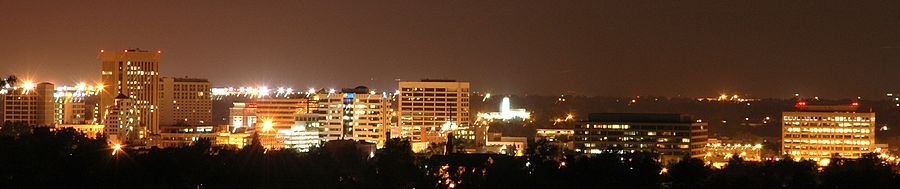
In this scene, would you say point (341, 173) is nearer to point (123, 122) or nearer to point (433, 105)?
point (123, 122)

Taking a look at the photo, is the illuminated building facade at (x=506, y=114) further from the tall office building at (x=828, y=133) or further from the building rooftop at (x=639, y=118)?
the building rooftop at (x=639, y=118)

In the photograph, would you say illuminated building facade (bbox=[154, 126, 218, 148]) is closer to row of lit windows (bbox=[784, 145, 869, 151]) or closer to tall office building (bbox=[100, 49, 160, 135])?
tall office building (bbox=[100, 49, 160, 135])

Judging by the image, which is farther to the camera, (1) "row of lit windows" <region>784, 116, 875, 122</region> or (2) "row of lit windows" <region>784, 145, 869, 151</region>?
(1) "row of lit windows" <region>784, 116, 875, 122</region>

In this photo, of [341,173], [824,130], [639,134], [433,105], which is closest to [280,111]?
[433,105]

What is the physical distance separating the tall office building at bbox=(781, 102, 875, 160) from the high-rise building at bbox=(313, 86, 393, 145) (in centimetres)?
1892

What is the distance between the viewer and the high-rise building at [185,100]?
96094mm

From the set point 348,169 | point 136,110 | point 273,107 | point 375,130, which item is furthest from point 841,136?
point 348,169

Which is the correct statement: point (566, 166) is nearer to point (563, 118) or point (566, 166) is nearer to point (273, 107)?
point (273, 107)

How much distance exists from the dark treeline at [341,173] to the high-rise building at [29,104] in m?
44.1

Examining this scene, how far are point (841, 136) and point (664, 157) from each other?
16.3m

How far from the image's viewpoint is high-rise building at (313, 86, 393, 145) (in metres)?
74.4

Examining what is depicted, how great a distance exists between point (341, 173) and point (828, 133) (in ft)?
145

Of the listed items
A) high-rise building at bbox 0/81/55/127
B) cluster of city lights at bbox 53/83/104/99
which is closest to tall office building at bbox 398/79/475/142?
cluster of city lights at bbox 53/83/104/99

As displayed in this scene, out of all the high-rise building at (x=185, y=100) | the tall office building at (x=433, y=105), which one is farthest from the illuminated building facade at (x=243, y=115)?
the tall office building at (x=433, y=105)
